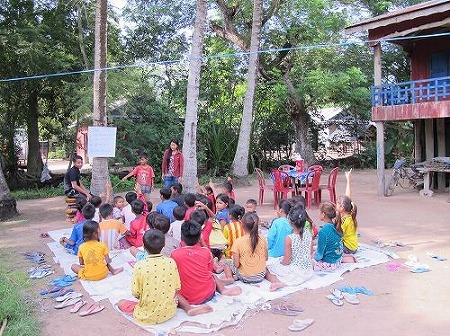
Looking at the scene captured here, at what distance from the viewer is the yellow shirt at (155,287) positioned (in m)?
3.80

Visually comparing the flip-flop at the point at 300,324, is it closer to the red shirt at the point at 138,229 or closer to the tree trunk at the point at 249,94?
the red shirt at the point at 138,229

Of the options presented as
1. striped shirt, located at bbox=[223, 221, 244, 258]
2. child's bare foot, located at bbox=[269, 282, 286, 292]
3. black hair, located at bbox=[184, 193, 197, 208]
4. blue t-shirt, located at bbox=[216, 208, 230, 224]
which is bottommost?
child's bare foot, located at bbox=[269, 282, 286, 292]

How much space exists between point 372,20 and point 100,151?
755 cm

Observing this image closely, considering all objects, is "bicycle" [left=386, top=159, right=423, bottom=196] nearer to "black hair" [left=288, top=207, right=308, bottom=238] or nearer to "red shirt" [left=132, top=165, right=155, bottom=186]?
"red shirt" [left=132, top=165, right=155, bottom=186]

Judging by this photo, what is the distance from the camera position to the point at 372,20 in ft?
37.4

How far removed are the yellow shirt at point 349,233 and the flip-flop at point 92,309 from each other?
10.1 feet

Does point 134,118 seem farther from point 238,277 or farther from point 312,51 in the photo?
point 238,277

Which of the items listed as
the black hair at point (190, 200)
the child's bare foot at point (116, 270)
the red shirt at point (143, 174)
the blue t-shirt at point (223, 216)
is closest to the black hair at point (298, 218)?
the blue t-shirt at point (223, 216)

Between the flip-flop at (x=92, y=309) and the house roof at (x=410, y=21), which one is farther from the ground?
the house roof at (x=410, y=21)

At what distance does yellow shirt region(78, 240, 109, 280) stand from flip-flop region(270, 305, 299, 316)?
2030 mm

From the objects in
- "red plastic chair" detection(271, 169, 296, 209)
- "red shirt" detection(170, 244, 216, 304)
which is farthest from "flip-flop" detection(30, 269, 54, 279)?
"red plastic chair" detection(271, 169, 296, 209)

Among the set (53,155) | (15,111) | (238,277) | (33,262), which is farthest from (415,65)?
(53,155)

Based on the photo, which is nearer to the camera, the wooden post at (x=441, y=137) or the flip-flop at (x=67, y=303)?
the flip-flop at (x=67, y=303)

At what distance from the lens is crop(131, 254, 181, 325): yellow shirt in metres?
3.80
